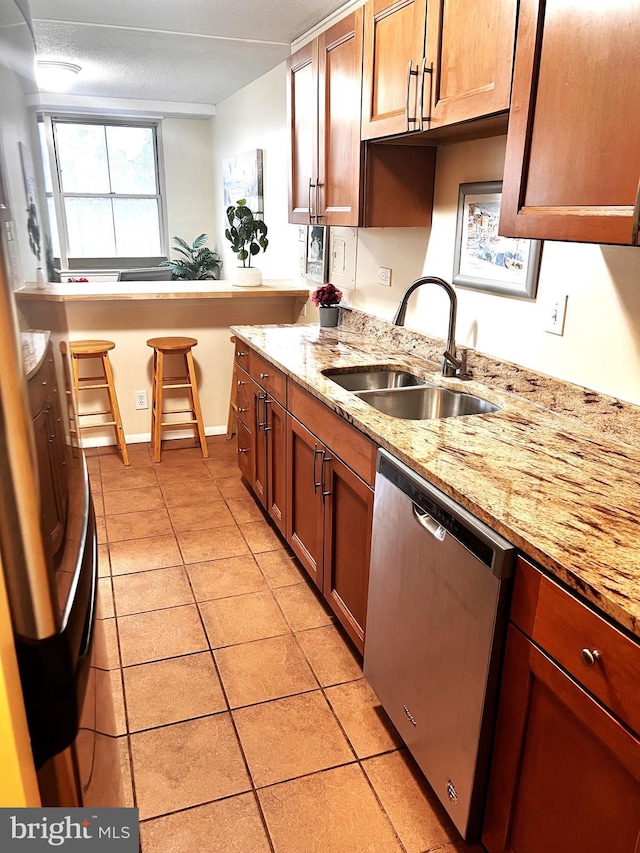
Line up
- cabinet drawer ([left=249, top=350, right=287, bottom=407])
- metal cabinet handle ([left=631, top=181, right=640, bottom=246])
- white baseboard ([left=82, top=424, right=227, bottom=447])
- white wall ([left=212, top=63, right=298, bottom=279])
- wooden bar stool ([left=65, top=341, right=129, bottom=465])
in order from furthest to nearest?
white wall ([left=212, top=63, right=298, bottom=279])
white baseboard ([left=82, top=424, right=227, bottom=447])
wooden bar stool ([left=65, top=341, right=129, bottom=465])
cabinet drawer ([left=249, top=350, right=287, bottom=407])
metal cabinet handle ([left=631, top=181, right=640, bottom=246])

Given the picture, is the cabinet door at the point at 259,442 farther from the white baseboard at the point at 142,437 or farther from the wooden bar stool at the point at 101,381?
the white baseboard at the point at 142,437

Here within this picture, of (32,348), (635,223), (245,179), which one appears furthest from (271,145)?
(32,348)

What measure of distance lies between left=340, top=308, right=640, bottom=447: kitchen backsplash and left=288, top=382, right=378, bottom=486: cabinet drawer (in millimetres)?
600

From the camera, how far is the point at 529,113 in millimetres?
1485

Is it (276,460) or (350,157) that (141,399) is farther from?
(350,157)

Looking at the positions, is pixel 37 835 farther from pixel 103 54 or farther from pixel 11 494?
pixel 103 54

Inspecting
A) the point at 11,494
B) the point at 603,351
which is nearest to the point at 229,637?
the point at 603,351

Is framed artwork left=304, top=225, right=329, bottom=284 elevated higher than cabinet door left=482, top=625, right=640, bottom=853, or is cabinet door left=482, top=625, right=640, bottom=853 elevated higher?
framed artwork left=304, top=225, right=329, bottom=284

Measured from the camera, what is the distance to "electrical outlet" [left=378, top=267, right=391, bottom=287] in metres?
3.05

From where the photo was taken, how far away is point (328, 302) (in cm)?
338

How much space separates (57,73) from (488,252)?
420cm

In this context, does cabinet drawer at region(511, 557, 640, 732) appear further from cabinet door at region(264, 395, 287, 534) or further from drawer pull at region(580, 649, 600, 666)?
cabinet door at region(264, 395, 287, 534)

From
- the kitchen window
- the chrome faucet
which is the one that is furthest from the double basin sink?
the kitchen window

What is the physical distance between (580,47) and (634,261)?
58 centimetres
